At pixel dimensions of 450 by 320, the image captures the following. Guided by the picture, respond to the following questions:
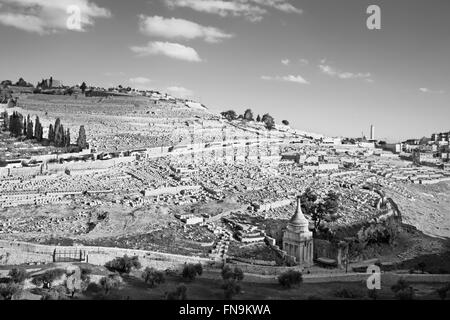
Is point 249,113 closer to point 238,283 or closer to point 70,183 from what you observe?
point 70,183

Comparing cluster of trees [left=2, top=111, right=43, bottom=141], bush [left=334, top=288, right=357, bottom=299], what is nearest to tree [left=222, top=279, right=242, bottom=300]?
bush [left=334, top=288, right=357, bottom=299]

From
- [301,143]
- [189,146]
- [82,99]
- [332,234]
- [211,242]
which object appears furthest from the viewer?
A: [82,99]

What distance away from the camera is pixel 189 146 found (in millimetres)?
48531

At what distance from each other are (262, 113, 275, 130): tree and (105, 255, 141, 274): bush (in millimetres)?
54080

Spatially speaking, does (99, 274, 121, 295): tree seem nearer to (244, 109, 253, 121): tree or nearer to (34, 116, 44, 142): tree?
(34, 116, 44, 142): tree

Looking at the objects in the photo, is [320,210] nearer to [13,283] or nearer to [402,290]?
[402,290]

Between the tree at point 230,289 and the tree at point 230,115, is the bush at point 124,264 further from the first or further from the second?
the tree at point 230,115

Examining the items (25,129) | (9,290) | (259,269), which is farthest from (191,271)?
(25,129)

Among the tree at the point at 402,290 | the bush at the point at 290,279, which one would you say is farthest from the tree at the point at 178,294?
the tree at the point at 402,290

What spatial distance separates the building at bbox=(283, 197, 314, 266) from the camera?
2402 centimetres

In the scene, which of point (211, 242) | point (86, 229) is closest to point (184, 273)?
point (211, 242)

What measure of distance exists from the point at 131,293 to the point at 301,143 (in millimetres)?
45432

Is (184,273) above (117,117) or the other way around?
the other way around

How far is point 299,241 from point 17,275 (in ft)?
40.3
